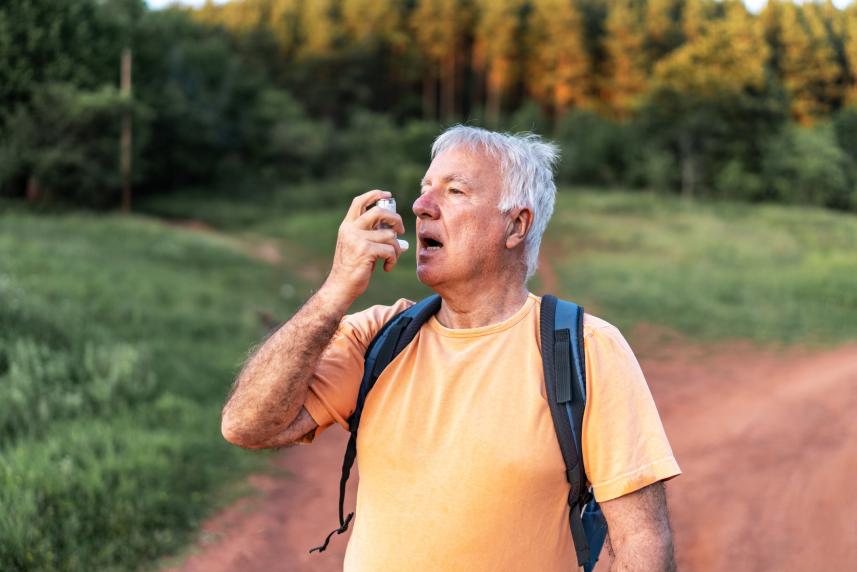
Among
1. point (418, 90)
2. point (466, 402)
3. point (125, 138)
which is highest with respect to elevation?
point (418, 90)

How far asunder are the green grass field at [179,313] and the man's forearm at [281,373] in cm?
293

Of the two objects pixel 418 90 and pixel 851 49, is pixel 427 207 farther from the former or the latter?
pixel 418 90

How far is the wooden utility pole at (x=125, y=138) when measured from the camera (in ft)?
89.6

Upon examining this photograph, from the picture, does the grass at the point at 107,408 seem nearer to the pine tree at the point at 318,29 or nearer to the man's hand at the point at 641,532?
the man's hand at the point at 641,532

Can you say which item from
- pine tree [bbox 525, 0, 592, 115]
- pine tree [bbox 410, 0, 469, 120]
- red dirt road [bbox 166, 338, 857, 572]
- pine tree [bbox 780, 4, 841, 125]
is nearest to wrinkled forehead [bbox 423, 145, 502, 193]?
red dirt road [bbox 166, 338, 857, 572]

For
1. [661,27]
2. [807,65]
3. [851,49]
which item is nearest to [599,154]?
[661,27]

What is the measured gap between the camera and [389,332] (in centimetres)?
209

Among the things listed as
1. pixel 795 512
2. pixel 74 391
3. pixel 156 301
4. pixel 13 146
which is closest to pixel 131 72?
pixel 13 146

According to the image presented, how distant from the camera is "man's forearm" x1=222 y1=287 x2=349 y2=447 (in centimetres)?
188

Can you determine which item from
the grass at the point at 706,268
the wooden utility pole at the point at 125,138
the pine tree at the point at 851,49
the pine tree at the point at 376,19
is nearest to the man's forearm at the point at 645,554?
the grass at the point at 706,268

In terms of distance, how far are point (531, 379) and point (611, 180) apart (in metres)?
22.3

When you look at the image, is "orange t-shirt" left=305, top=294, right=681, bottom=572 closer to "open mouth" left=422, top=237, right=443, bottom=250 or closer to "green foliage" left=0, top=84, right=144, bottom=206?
"open mouth" left=422, top=237, right=443, bottom=250

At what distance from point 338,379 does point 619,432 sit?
72 centimetres

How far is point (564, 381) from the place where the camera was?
6.01 feet
